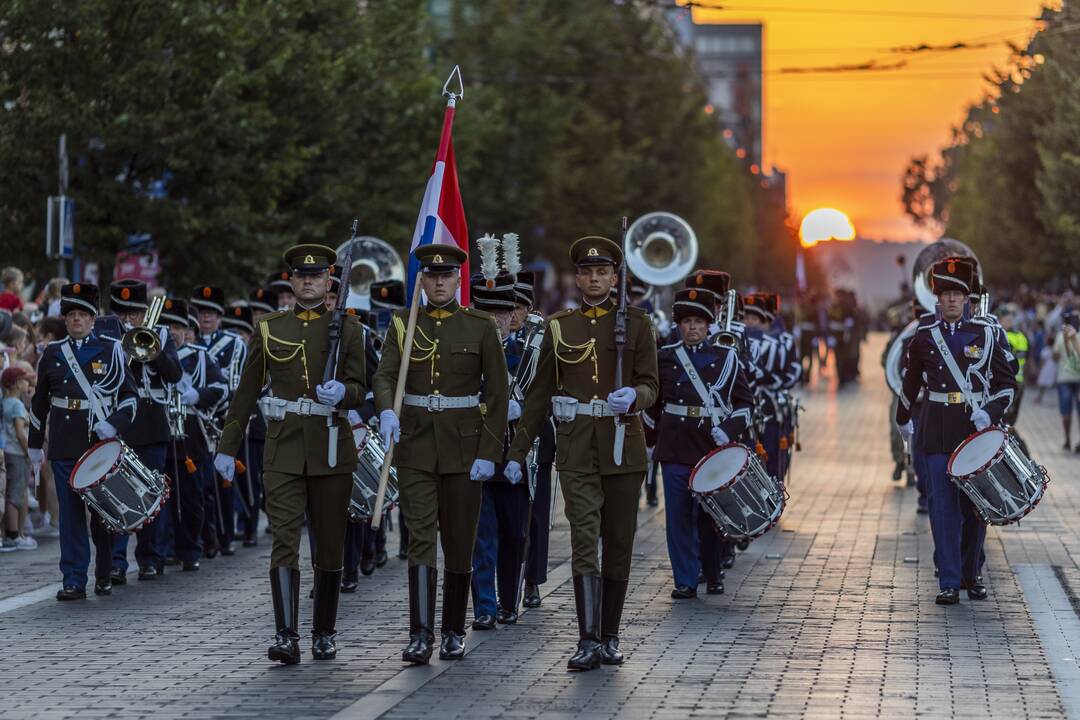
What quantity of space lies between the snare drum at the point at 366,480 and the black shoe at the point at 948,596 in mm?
3276

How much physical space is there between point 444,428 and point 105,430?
3.46m

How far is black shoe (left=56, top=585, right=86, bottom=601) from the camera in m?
12.4

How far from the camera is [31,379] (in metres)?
15.8

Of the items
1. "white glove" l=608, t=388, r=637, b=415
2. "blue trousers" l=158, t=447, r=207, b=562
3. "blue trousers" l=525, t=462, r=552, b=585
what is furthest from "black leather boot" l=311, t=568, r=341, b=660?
"blue trousers" l=158, t=447, r=207, b=562

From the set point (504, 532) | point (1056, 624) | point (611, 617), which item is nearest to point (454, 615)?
point (611, 617)

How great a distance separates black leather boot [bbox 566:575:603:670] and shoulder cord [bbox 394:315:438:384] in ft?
3.91

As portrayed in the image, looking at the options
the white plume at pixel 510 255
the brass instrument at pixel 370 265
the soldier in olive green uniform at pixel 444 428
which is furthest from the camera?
the brass instrument at pixel 370 265

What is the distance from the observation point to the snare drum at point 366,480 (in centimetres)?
1285

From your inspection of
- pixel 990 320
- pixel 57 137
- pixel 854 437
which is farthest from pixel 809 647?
pixel 854 437

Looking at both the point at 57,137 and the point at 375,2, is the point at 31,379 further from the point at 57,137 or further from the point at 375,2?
the point at 375,2

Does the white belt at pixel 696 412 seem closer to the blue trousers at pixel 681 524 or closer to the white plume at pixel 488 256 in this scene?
the blue trousers at pixel 681 524

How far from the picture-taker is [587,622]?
32.1 ft

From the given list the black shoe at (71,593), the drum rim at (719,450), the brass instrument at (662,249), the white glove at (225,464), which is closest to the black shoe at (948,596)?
the drum rim at (719,450)

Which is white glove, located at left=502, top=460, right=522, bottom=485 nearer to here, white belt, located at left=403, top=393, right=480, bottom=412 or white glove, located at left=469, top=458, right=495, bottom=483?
white glove, located at left=469, top=458, right=495, bottom=483
